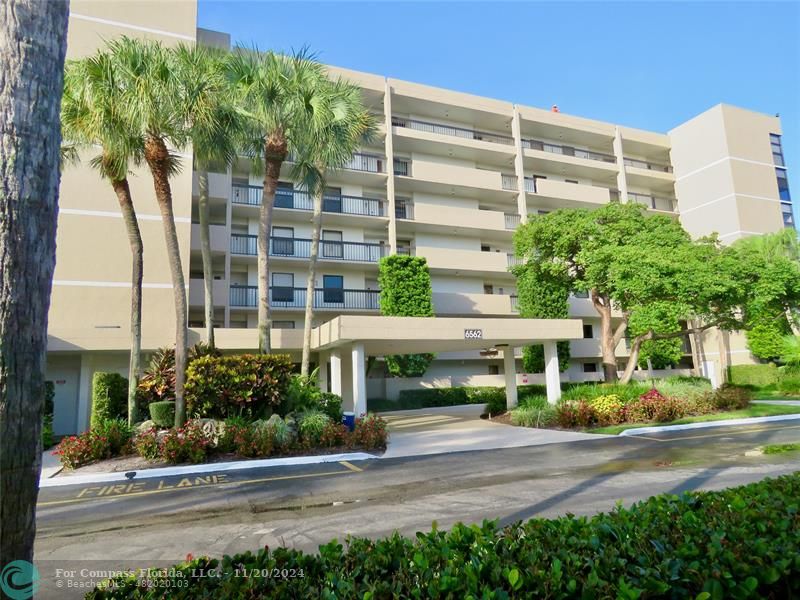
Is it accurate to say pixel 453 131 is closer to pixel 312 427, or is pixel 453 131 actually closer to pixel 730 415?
pixel 730 415

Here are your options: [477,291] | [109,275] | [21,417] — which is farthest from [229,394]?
[477,291]

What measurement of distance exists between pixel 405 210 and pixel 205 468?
76.1 feet

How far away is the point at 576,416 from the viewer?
18125 millimetres

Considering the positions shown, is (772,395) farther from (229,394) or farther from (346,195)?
(229,394)

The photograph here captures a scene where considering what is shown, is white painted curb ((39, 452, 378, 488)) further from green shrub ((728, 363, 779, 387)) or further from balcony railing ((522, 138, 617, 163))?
balcony railing ((522, 138, 617, 163))

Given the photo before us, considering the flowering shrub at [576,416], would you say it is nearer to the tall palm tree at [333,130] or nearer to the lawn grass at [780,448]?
the lawn grass at [780,448]

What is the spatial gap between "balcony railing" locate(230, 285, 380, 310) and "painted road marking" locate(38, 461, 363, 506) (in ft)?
51.9

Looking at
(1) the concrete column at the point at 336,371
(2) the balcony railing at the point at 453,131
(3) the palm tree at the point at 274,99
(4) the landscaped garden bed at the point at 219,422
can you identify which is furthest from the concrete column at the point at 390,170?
(4) the landscaped garden bed at the point at 219,422

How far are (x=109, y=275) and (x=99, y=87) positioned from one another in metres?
10.6

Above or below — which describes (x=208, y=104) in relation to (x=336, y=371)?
above

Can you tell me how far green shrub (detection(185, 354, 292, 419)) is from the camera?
46.9ft

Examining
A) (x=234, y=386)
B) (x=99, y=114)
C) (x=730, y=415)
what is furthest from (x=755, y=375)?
(x=99, y=114)

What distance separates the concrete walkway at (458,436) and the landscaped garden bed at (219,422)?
50.1 inches

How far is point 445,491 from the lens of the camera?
352 inches
